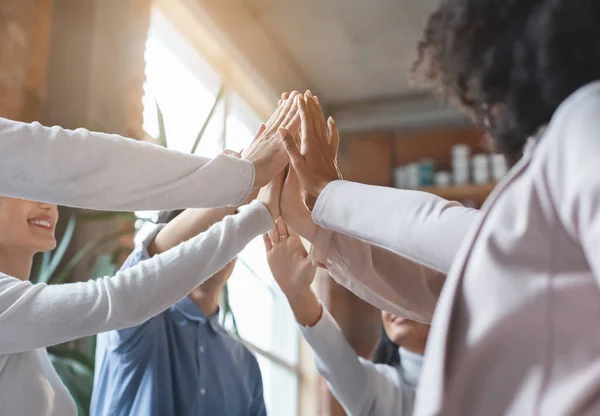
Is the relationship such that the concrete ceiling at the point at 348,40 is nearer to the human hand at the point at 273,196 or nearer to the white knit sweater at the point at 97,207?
the human hand at the point at 273,196

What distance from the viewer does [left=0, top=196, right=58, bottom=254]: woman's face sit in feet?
3.59

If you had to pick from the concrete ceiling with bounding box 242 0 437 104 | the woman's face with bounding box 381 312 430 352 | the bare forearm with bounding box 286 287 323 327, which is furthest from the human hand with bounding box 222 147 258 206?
the concrete ceiling with bounding box 242 0 437 104

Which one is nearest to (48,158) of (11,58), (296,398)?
(11,58)

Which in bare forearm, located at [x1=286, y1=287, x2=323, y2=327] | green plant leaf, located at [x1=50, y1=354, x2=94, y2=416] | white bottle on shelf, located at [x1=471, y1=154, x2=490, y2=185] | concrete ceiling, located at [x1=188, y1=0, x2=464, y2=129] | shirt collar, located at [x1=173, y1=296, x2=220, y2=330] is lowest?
green plant leaf, located at [x1=50, y1=354, x2=94, y2=416]

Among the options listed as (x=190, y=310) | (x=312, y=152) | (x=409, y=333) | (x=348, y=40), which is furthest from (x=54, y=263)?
(x=348, y=40)

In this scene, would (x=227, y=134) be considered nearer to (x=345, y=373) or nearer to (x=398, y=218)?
(x=345, y=373)

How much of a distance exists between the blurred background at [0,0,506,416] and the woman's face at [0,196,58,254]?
440 millimetres

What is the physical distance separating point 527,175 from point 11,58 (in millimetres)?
1461

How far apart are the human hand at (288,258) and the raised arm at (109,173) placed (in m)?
0.26

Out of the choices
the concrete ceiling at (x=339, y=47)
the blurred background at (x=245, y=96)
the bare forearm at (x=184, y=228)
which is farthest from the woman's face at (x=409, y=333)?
the concrete ceiling at (x=339, y=47)

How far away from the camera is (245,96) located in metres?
3.28

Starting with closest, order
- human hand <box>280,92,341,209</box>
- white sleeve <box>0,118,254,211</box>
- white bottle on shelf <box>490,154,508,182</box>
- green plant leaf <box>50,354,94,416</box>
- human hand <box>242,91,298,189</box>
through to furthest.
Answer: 1. white sleeve <box>0,118,254,211</box>
2. human hand <box>280,92,341,209</box>
3. human hand <box>242,91,298,189</box>
4. green plant leaf <box>50,354,94,416</box>
5. white bottle on shelf <box>490,154,508,182</box>

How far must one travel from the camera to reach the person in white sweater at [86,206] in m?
0.91

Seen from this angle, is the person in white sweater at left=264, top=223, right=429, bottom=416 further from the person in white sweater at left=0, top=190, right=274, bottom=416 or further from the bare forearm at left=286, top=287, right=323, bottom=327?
the person in white sweater at left=0, top=190, right=274, bottom=416
